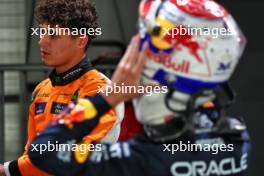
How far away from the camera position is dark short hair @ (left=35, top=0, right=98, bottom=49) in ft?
9.65

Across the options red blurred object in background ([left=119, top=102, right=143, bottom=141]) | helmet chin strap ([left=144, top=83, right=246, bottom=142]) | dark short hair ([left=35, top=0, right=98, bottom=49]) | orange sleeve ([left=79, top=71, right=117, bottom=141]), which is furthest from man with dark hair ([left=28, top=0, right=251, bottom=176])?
red blurred object in background ([left=119, top=102, right=143, bottom=141])

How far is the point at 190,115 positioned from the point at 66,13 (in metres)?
1.15

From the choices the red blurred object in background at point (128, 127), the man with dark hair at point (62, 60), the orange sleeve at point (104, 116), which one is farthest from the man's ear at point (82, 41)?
the red blurred object in background at point (128, 127)

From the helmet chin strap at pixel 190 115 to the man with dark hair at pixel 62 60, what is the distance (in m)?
0.87

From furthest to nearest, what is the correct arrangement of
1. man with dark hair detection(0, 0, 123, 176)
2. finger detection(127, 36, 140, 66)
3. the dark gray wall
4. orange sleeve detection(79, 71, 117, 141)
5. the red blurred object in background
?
the dark gray wall, the red blurred object in background, man with dark hair detection(0, 0, 123, 176), orange sleeve detection(79, 71, 117, 141), finger detection(127, 36, 140, 66)

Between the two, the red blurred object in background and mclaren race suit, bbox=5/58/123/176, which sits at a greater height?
mclaren race suit, bbox=5/58/123/176

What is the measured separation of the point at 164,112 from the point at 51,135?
34 centimetres

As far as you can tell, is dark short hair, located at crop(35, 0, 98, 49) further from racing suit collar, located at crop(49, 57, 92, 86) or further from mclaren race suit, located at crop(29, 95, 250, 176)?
mclaren race suit, located at crop(29, 95, 250, 176)

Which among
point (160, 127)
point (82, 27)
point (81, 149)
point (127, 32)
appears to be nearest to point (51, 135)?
point (81, 149)

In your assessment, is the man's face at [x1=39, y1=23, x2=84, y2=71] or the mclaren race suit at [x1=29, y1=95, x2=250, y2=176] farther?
the man's face at [x1=39, y1=23, x2=84, y2=71]

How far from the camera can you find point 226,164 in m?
2.04

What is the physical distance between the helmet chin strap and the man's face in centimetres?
99

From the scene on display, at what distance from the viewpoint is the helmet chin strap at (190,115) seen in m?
1.97

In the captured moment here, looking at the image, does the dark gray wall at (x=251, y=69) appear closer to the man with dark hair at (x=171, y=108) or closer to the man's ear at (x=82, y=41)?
the man's ear at (x=82, y=41)
